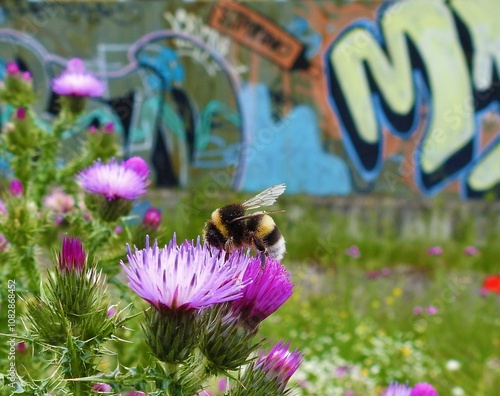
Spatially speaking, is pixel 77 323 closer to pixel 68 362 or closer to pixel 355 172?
pixel 68 362

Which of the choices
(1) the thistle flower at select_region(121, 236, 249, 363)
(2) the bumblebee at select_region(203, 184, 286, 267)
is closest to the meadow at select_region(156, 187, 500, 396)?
(2) the bumblebee at select_region(203, 184, 286, 267)

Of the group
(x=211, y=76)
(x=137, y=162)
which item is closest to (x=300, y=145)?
(x=211, y=76)

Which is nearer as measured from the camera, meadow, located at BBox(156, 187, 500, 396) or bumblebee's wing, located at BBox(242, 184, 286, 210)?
bumblebee's wing, located at BBox(242, 184, 286, 210)

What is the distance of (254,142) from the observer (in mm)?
7410

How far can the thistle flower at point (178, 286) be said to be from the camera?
921mm

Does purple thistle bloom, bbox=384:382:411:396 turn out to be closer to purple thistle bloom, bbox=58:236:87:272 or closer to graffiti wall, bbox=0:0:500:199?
purple thistle bloom, bbox=58:236:87:272

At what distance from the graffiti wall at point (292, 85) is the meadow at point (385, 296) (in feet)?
1.41

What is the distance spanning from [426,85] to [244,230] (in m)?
6.38

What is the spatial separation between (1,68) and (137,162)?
637 cm

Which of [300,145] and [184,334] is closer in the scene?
[184,334]

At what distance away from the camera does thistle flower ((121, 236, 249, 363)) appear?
0.92 metres

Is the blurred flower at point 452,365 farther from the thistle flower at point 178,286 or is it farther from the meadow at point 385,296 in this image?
the thistle flower at point 178,286

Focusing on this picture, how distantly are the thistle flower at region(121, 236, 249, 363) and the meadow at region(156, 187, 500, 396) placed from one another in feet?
4.04

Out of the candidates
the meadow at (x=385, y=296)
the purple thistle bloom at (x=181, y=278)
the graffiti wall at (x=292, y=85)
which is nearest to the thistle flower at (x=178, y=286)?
the purple thistle bloom at (x=181, y=278)
